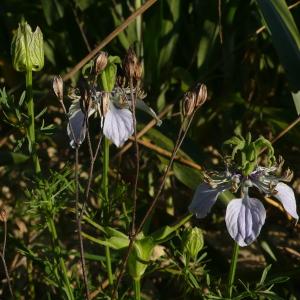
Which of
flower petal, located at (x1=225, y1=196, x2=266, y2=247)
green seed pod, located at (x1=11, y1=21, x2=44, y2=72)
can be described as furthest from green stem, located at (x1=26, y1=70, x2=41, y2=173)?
flower petal, located at (x1=225, y1=196, x2=266, y2=247)

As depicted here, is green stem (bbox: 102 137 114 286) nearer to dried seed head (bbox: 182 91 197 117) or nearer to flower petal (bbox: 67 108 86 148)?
flower petal (bbox: 67 108 86 148)

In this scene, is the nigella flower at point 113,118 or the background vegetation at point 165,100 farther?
the background vegetation at point 165,100

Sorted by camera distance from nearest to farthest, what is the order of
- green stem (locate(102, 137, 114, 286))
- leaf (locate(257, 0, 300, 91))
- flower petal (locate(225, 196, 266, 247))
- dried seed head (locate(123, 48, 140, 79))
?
dried seed head (locate(123, 48, 140, 79)) → flower petal (locate(225, 196, 266, 247)) → green stem (locate(102, 137, 114, 286)) → leaf (locate(257, 0, 300, 91))

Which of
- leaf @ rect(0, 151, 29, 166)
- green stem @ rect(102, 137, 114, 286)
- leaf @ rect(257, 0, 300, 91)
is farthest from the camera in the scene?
leaf @ rect(0, 151, 29, 166)

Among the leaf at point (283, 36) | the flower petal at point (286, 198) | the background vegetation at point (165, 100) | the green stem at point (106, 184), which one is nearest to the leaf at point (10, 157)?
the background vegetation at point (165, 100)

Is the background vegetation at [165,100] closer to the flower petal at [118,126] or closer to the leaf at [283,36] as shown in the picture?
the leaf at [283,36]

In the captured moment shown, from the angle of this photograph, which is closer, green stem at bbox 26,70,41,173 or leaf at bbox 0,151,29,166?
green stem at bbox 26,70,41,173

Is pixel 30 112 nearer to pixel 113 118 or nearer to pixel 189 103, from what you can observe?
pixel 113 118


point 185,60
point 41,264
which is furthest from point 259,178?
point 185,60
